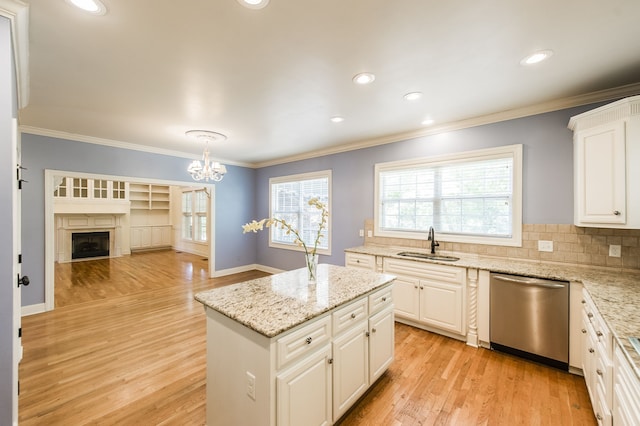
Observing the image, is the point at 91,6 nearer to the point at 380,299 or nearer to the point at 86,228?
the point at 380,299

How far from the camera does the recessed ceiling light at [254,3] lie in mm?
1452

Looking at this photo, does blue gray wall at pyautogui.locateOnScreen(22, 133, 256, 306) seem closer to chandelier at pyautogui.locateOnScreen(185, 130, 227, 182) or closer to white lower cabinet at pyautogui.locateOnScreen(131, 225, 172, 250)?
chandelier at pyautogui.locateOnScreen(185, 130, 227, 182)

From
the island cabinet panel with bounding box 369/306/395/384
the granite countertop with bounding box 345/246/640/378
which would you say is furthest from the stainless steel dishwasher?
the island cabinet panel with bounding box 369/306/395/384

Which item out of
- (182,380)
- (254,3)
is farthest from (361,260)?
(254,3)

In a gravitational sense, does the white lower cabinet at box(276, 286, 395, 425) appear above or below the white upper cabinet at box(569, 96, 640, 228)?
below

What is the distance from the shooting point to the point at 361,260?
3.80 metres

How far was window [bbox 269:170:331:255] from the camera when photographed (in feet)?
16.6

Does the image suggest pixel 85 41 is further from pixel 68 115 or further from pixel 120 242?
pixel 120 242

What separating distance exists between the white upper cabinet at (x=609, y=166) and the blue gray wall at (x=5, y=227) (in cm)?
424

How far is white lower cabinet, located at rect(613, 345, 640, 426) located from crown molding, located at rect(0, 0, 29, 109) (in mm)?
3525

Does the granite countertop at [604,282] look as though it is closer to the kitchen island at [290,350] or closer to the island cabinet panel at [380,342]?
the island cabinet panel at [380,342]

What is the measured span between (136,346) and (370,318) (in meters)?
2.63

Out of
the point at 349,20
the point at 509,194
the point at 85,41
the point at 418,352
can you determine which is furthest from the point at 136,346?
the point at 509,194

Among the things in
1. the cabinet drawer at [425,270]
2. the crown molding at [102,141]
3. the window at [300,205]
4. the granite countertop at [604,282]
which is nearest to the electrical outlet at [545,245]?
the granite countertop at [604,282]
